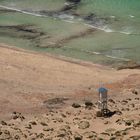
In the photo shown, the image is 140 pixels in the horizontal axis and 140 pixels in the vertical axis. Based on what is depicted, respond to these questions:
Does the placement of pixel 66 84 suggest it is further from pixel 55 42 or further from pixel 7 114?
pixel 55 42

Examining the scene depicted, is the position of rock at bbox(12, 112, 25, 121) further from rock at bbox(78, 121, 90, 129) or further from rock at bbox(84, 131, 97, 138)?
rock at bbox(84, 131, 97, 138)

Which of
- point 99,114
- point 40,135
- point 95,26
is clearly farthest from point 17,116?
point 95,26

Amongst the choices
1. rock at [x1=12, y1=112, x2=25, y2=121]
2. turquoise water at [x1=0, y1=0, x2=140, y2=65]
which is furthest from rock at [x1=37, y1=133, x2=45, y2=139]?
turquoise water at [x1=0, y1=0, x2=140, y2=65]

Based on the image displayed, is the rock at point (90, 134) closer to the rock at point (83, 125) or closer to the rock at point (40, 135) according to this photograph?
the rock at point (83, 125)

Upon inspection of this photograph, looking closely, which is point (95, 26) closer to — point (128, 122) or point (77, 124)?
point (77, 124)

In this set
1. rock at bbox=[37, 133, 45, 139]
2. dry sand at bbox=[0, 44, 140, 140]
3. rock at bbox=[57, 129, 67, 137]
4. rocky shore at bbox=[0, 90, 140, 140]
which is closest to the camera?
rocky shore at bbox=[0, 90, 140, 140]


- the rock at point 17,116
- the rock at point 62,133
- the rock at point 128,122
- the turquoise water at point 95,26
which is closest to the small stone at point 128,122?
the rock at point 128,122
